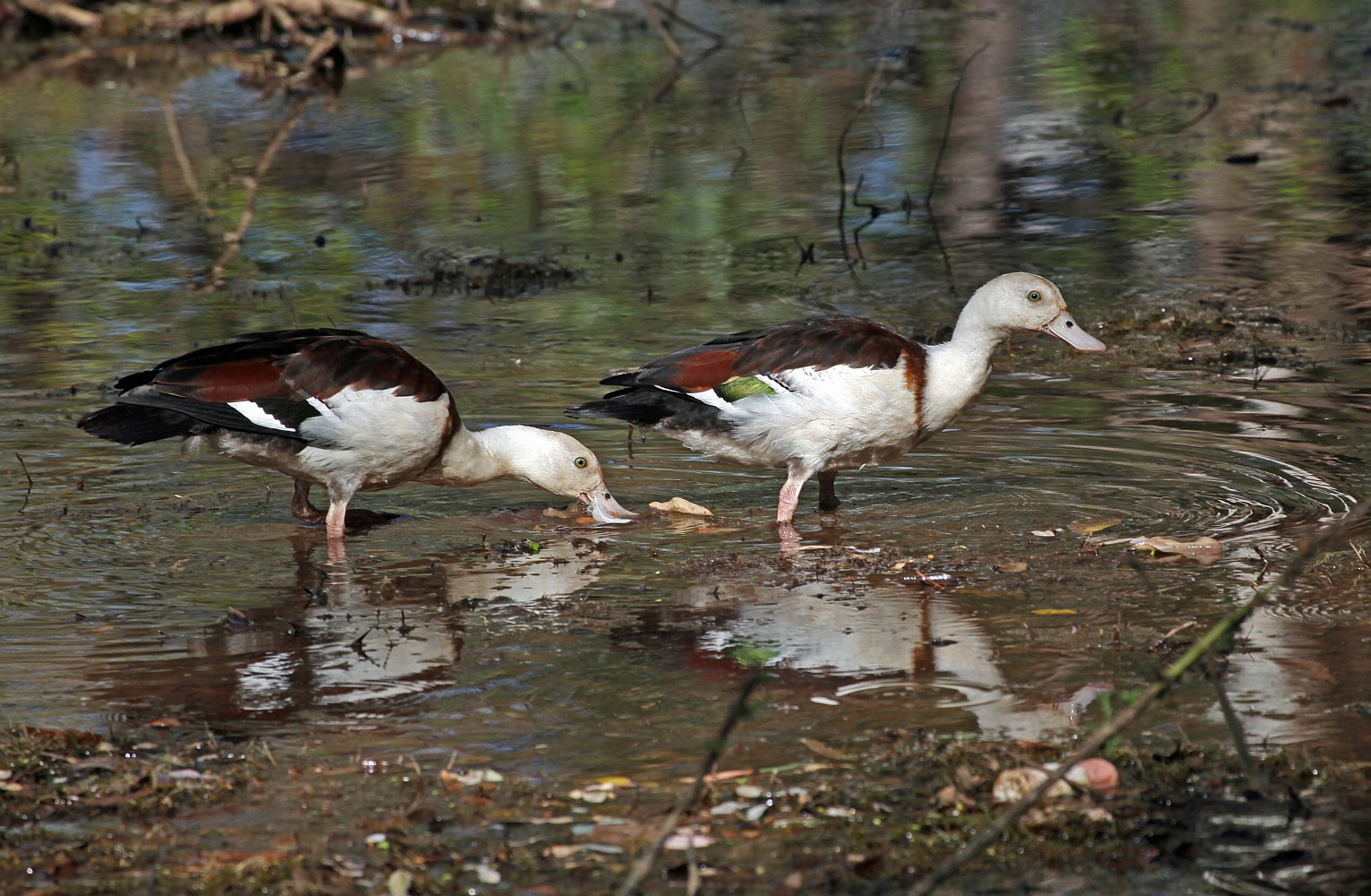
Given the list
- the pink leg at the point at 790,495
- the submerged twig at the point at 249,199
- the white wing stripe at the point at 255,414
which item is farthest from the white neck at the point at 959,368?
the submerged twig at the point at 249,199

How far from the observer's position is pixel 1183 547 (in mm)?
6727

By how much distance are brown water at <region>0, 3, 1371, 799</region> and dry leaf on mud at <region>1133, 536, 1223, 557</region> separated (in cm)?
11

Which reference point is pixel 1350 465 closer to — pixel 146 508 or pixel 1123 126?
pixel 146 508

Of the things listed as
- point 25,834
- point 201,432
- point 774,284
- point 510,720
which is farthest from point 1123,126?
point 25,834

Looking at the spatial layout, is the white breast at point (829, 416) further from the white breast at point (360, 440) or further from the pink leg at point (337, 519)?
the pink leg at point (337, 519)

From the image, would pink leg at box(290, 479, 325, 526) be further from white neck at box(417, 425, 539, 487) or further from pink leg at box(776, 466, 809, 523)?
pink leg at box(776, 466, 809, 523)

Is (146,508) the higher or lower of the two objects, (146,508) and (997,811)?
the lower

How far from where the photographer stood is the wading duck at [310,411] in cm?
739

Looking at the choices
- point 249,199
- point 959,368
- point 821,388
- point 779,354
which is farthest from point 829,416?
point 249,199

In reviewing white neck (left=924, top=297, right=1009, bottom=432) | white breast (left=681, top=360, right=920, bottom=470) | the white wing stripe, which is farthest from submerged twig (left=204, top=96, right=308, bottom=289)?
white neck (left=924, top=297, right=1009, bottom=432)

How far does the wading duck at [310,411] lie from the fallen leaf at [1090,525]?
1892 mm

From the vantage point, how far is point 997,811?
440cm

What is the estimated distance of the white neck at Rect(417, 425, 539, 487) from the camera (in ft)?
25.8

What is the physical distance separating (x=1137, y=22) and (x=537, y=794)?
2148cm
